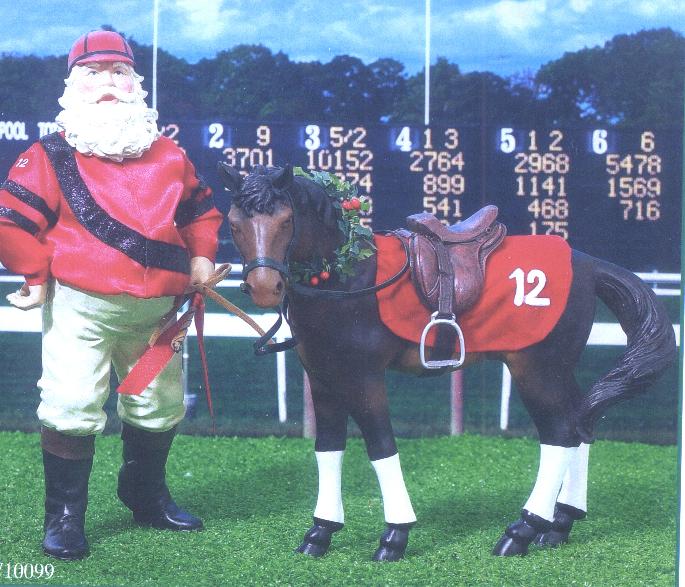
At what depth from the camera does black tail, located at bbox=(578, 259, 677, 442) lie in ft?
10.2

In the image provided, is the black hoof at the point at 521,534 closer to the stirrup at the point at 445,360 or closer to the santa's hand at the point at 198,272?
the stirrup at the point at 445,360

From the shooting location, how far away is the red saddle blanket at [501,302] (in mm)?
3029

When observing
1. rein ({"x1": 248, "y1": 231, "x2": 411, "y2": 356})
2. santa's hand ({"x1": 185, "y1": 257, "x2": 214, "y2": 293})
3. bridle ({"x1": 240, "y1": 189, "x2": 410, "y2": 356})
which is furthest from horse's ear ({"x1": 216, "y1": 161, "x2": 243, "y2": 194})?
santa's hand ({"x1": 185, "y1": 257, "x2": 214, "y2": 293})

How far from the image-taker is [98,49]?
3.07 metres

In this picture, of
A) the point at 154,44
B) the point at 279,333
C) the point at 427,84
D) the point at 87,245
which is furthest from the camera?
the point at 279,333

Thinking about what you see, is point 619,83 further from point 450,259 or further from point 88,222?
point 88,222

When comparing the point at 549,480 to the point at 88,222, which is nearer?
the point at 88,222

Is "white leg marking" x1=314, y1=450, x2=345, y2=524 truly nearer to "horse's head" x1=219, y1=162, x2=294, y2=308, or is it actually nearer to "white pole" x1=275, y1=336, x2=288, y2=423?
"horse's head" x1=219, y1=162, x2=294, y2=308

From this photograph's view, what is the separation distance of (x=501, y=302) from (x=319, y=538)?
34.4 inches

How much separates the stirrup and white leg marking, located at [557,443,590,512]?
534mm

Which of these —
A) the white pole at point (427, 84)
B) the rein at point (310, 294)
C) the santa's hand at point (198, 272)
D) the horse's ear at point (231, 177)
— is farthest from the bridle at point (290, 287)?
the white pole at point (427, 84)

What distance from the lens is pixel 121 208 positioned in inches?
119

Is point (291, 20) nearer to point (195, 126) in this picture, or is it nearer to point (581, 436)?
point (195, 126)

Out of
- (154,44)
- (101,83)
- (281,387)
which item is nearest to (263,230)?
(101,83)
